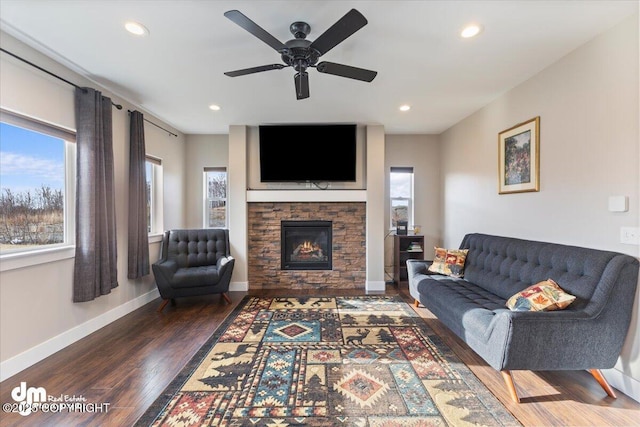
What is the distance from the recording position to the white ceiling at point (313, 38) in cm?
198

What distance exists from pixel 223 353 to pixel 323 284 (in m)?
2.40

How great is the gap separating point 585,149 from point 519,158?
77 cm

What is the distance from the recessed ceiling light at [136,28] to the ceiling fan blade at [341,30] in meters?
1.28

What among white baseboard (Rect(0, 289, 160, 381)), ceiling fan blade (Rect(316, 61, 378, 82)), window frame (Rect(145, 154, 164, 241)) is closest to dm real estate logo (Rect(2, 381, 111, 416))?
white baseboard (Rect(0, 289, 160, 381))

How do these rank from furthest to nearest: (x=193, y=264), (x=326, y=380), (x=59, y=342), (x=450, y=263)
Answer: (x=193, y=264)
(x=450, y=263)
(x=59, y=342)
(x=326, y=380)

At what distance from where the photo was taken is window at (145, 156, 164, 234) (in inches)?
176

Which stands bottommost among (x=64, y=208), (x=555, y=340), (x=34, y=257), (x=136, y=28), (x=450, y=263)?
(x=555, y=340)

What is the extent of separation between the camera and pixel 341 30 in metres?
1.87

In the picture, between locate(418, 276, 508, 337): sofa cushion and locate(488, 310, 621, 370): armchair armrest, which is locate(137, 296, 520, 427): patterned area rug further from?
locate(488, 310, 621, 370): armchair armrest

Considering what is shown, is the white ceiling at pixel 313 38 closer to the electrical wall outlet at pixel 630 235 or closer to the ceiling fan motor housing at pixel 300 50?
the ceiling fan motor housing at pixel 300 50

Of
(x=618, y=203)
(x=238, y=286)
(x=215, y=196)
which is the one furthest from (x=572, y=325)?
(x=215, y=196)

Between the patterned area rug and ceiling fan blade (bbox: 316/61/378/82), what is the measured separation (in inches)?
92.1

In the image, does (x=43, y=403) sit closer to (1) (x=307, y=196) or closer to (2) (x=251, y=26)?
(2) (x=251, y=26)

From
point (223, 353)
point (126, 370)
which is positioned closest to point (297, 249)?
point (223, 353)
